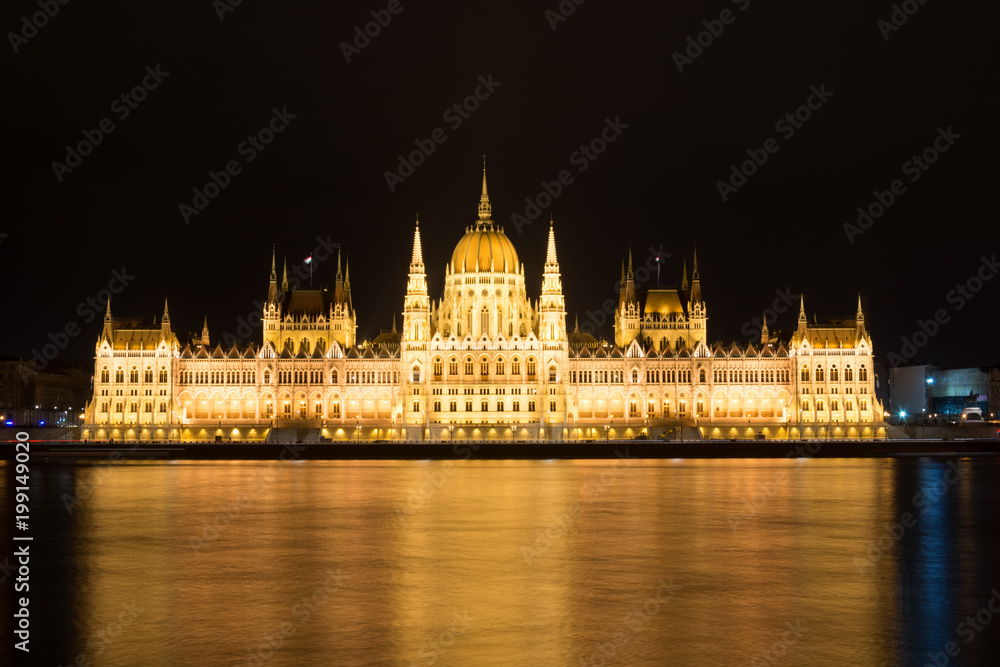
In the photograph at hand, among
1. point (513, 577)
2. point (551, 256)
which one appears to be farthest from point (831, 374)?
point (513, 577)

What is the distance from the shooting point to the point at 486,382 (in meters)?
137

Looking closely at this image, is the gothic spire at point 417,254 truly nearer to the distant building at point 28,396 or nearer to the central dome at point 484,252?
the central dome at point 484,252

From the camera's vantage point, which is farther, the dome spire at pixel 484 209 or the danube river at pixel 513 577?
the dome spire at pixel 484 209

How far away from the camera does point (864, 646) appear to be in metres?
25.3

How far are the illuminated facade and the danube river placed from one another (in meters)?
70.3

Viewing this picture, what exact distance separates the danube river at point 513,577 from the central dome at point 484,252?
83.1 metres

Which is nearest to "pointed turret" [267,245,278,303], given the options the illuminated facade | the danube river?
the illuminated facade

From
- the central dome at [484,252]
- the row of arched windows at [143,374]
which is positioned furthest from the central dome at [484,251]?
the row of arched windows at [143,374]

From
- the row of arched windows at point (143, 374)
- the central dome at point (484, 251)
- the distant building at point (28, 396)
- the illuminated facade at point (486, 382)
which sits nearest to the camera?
the illuminated facade at point (486, 382)

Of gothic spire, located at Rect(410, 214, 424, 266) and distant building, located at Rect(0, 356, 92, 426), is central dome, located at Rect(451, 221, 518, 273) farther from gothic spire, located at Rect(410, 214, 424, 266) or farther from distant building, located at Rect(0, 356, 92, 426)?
distant building, located at Rect(0, 356, 92, 426)

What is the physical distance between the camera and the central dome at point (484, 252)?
14712 cm

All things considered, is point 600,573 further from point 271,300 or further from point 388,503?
point 271,300

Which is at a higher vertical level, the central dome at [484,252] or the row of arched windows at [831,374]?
the central dome at [484,252]

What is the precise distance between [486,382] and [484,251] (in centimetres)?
1877
